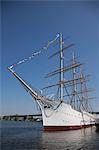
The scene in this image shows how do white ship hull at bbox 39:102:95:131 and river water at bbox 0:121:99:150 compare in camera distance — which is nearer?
river water at bbox 0:121:99:150

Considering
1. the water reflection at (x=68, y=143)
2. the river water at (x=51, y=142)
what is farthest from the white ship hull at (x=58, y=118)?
the water reflection at (x=68, y=143)

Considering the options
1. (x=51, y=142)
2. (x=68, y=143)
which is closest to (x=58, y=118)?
(x=51, y=142)

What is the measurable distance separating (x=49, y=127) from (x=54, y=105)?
2.39m

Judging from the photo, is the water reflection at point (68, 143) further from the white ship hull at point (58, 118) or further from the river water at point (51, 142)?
the white ship hull at point (58, 118)

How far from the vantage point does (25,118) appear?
129 m

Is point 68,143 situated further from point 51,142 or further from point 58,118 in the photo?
point 58,118

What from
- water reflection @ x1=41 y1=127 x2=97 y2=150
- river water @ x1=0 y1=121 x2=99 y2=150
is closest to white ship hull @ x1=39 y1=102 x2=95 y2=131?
river water @ x1=0 y1=121 x2=99 y2=150

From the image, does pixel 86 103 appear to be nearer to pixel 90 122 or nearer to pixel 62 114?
pixel 90 122

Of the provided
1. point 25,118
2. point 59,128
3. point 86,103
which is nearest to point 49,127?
point 59,128

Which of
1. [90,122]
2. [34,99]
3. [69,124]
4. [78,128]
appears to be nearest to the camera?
[34,99]

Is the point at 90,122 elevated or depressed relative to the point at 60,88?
depressed

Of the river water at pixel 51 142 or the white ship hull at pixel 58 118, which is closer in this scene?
the river water at pixel 51 142

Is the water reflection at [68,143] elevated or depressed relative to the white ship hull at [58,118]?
depressed

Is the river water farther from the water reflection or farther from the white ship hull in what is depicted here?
the white ship hull
